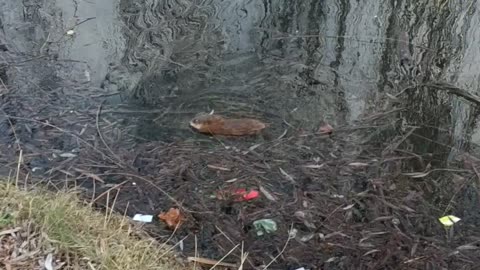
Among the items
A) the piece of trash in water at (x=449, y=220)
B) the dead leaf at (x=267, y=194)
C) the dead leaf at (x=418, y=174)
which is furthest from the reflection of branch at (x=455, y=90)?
the dead leaf at (x=267, y=194)

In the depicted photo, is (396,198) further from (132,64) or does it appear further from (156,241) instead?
(132,64)

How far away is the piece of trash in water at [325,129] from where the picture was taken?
3.54 metres

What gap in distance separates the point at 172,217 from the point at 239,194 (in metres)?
0.35

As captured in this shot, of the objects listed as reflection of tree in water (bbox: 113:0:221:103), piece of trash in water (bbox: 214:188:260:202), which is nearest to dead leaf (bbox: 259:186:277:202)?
piece of trash in water (bbox: 214:188:260:202)

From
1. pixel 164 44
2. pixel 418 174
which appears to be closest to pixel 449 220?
pixel 418 174

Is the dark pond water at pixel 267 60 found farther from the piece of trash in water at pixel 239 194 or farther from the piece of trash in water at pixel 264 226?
the piece of trash in water at pixel 264 226

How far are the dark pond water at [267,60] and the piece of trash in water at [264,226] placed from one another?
0.72 meters

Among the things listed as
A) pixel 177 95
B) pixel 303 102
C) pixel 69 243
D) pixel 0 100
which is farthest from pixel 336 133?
pixel 0 100

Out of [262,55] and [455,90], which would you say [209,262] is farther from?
[455,90]

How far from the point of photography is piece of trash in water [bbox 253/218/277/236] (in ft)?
9.62

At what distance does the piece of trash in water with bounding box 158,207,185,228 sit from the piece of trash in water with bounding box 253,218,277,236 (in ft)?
1.14

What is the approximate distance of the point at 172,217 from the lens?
9.80ft

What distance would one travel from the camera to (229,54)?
4.23 m

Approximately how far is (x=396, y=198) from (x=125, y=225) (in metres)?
1.31
